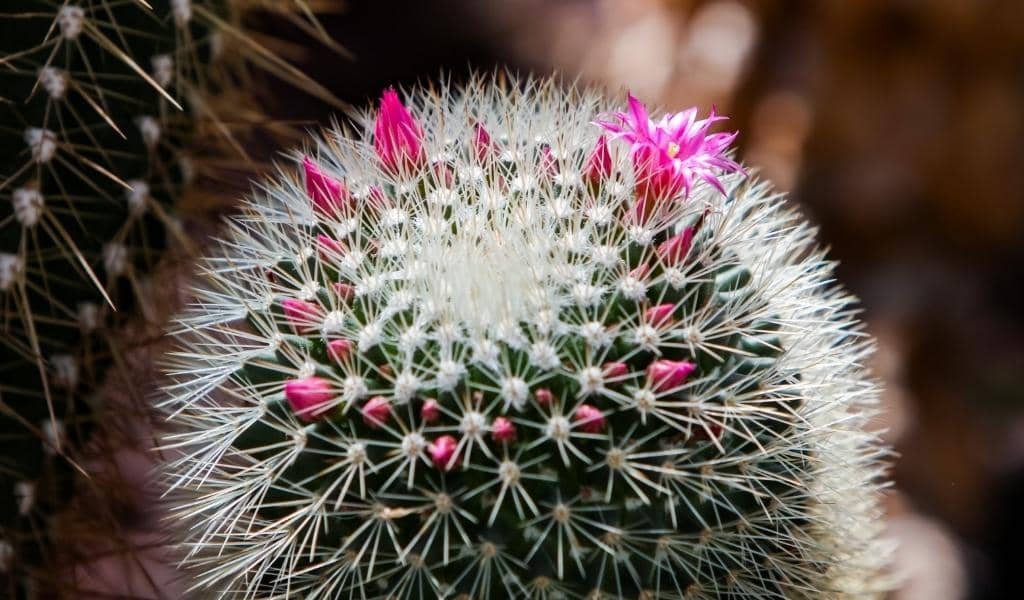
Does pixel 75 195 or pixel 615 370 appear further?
pixel 75 195

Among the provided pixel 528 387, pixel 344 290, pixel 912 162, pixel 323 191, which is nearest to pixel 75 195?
pixel 323 191

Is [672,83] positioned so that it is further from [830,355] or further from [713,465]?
[713,465]

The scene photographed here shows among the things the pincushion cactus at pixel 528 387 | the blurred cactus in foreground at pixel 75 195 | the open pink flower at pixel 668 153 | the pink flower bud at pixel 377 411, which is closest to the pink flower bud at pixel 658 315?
the pincushion cactus at pixel 528 387

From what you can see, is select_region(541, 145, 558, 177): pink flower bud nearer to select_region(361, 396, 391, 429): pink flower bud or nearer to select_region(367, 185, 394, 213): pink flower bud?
select_region(367, 185, 394, 213): pink flower bud

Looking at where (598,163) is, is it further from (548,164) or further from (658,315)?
(658,315)

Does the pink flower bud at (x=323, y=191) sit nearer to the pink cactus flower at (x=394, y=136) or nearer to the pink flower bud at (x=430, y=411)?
the pink cactus flower at (x=394, y=136)

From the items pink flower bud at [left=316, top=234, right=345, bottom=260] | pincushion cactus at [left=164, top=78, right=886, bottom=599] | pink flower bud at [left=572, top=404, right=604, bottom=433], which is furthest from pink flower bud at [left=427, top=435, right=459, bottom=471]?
pink flower bud at [left=316, top=234, right=345, bottom=260]

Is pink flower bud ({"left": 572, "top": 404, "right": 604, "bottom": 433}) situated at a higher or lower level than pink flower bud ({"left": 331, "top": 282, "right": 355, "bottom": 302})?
lower
